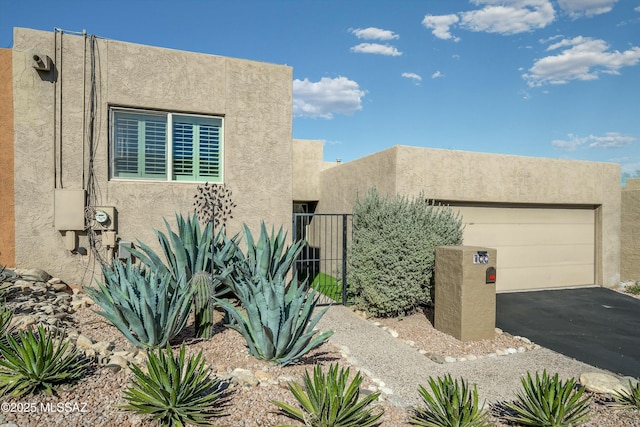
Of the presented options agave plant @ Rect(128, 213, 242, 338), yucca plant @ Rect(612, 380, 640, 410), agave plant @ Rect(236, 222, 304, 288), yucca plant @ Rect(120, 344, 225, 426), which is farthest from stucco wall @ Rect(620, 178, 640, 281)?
yucca plant @ Rect(120, 344, 225, 426)

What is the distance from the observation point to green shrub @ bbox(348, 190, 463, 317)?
7.23m

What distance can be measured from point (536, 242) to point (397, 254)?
600 centimetres

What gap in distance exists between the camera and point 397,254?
7.27 meters

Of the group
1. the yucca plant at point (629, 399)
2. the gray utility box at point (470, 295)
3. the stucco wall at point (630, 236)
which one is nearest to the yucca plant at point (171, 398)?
the yucca plant at point (629, 399)

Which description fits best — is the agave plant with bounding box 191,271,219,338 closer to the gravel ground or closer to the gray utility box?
the gravel ground

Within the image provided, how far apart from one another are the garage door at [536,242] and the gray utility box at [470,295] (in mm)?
3717

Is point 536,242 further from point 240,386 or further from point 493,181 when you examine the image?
point 240,386

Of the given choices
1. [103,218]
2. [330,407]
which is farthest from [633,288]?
[103,218]

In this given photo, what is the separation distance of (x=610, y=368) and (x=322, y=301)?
5261 mm

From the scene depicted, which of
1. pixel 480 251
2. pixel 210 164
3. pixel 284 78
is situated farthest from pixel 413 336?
pixel 284 78

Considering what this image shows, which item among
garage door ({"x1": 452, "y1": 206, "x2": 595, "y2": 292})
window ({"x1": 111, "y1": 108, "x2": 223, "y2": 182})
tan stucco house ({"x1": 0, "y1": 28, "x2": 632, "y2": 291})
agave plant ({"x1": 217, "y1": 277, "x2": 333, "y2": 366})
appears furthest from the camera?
garage door ({"x1": 452, "y1": 206, "x2": 595, "y2": 292})

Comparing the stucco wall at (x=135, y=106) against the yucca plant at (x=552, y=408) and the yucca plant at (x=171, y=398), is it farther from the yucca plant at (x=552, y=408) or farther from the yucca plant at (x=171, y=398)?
the yucca plant at (x=552, y=408)

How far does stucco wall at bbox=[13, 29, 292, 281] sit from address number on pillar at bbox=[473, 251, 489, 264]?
159 inches

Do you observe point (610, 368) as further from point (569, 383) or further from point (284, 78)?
point (284, 78)
